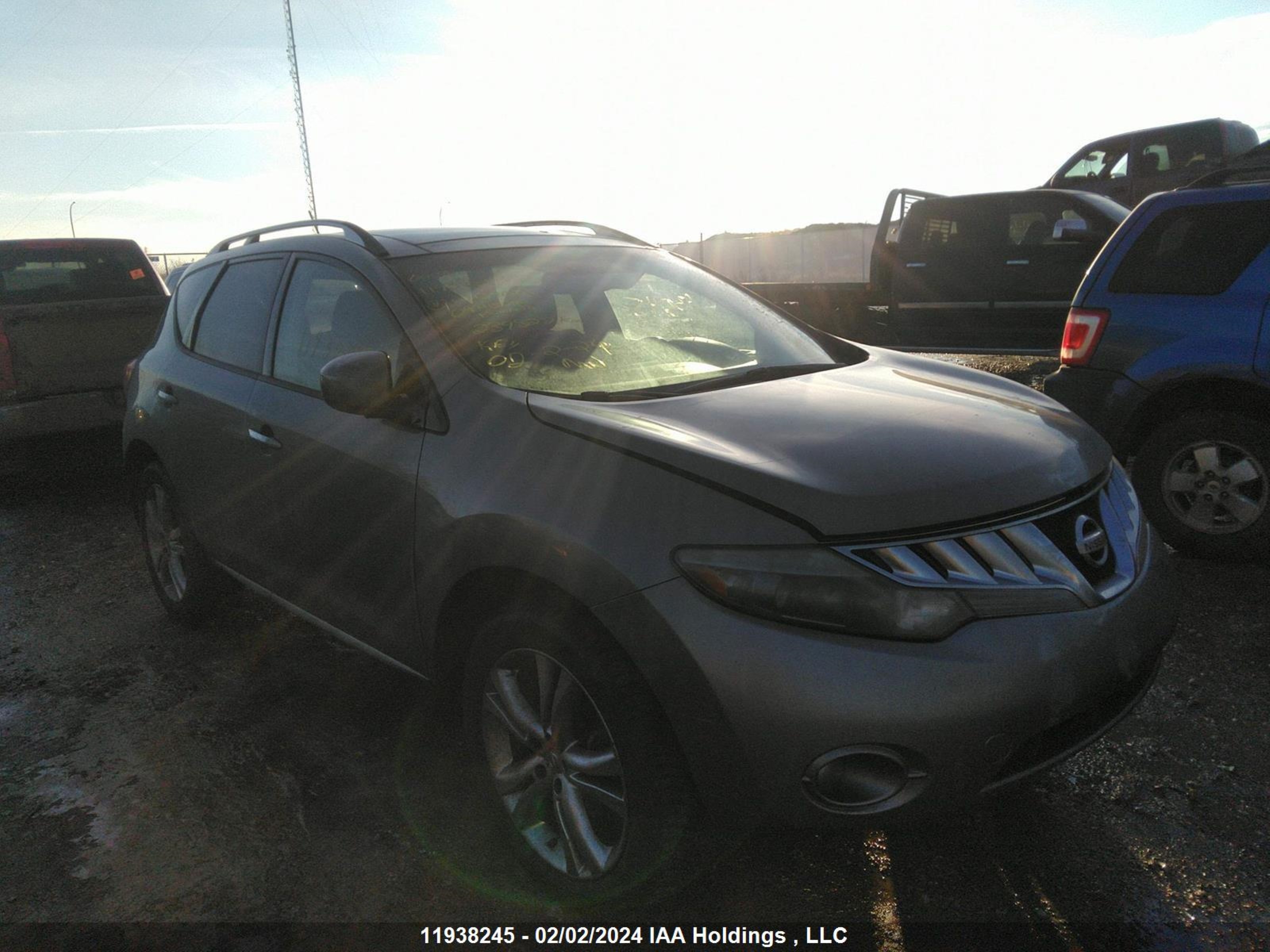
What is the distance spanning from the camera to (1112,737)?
3.01 meters

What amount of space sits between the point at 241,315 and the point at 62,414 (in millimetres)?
4257

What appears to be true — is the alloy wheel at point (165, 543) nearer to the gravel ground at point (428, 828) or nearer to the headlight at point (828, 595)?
the gravel ground at point (428, 828)

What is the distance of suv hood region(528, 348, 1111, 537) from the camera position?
1.93 meters

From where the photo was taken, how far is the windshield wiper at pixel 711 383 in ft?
8.23

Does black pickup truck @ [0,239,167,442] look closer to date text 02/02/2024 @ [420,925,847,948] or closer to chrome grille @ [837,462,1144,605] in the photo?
date text 02/02/2024 @ [420,925,847,948]

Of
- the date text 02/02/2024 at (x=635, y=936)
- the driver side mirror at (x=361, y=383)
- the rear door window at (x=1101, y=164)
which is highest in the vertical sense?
the rear door window at (x=1101, y=164)

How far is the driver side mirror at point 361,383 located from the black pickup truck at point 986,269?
7.44 meters

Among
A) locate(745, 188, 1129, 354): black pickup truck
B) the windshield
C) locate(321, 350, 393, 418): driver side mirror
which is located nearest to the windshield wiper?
the windshield

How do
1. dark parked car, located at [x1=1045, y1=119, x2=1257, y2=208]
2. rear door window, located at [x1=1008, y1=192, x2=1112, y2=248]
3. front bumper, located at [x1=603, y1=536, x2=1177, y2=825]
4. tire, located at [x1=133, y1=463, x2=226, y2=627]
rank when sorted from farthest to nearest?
dark parked car, located at [x1=1045, y1=119, x2=1257, y2=208], rear door window, located at [x1=1008, y1=192, x2=1112, y2=248], tire, located at [x1=133, y1=463, x2=226, y2=627], front bumper, located at [x1=603, y1=536, x2=1177, y2=825]

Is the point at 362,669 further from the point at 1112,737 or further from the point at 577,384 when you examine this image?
the point at 1112,737

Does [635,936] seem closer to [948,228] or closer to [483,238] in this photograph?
[483,238]

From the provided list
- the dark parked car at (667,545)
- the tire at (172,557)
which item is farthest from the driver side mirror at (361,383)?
the tire at (172,557)

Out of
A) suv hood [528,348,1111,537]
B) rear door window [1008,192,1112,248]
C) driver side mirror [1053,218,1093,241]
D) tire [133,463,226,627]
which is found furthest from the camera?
rear door window [1008,192,1112,248]

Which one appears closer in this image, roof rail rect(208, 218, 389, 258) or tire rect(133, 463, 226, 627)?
roof rail rect(208, 218, 389, 258)
